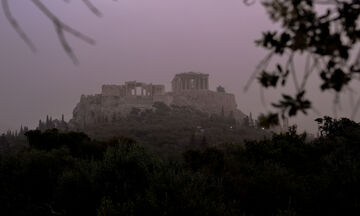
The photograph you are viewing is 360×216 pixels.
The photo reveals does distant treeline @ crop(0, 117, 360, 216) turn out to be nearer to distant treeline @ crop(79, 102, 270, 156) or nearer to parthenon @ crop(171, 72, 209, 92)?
distant treeline @ crop(79, 102, 270, 156)

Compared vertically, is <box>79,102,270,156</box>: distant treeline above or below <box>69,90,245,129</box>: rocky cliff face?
below

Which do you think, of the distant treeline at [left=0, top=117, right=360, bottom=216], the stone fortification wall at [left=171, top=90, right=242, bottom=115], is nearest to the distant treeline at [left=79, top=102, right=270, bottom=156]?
the stone fortification wall at [left=171, top=90, right=242, bottom=115]

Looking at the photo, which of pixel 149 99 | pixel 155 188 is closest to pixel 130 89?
pixel 149 99

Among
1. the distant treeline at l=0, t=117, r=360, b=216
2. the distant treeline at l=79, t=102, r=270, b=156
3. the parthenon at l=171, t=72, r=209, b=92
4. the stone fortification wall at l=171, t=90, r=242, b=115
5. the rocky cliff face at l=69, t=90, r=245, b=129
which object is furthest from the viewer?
the parthenon at l=171, t=72, r=209, b=92

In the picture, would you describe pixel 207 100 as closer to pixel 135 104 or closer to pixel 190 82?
pixel 190 82

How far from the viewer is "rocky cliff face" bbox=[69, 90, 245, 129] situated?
12306cm

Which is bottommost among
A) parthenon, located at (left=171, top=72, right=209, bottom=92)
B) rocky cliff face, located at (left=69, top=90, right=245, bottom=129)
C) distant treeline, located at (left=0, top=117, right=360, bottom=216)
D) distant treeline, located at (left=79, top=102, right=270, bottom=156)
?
distant treeline, located at (left=0, top=117, right=360, bottom=216)

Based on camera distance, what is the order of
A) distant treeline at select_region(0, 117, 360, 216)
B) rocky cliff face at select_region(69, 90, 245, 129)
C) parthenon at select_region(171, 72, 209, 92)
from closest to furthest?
distant treeline at select_region(0, 117, 360, 216) < rocky cliff face at select_region(69, 90, 245, 129) < parthenon at select_region(171, 72, 209, 92)

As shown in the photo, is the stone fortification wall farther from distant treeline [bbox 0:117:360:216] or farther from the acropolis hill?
distant treeline [bbox 0:117:360:216]

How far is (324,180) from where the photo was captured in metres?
16.9

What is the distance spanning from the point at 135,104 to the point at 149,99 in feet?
17.4

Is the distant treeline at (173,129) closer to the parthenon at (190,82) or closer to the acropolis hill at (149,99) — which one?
the acropolis hill at (149,99)

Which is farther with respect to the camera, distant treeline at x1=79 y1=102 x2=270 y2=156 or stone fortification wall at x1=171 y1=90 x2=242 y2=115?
stone fortification wall at x1=171 y1=90 x2=242 y2=115

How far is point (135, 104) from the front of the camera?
126 metres
